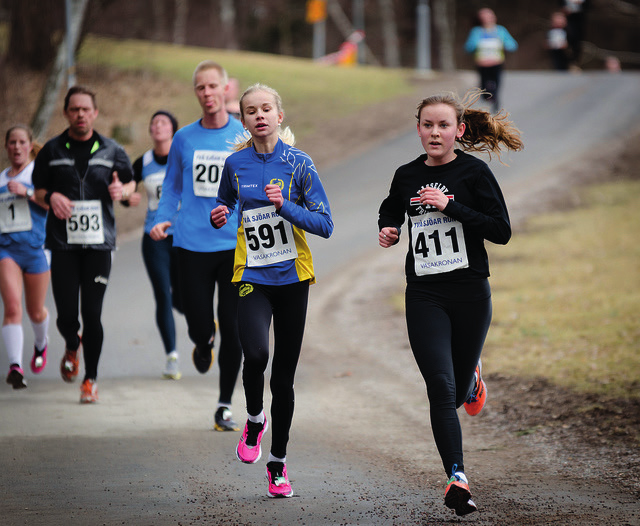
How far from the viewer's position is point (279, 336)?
5625mm

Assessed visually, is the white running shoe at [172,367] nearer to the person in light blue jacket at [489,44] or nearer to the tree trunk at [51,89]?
the tree trunk at [51,89]

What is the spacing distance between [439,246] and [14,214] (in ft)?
14.1

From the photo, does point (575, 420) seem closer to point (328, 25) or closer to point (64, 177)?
point (64, 177)

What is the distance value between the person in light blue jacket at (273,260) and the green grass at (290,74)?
18.2 meters

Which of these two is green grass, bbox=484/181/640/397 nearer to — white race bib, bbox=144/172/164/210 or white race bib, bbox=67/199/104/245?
white race bib, bbox=144/172/164/210

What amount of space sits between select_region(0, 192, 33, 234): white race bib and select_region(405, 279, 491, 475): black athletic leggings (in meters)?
4.07

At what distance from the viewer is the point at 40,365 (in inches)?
340

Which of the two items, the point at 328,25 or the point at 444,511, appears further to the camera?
the point at 328,25

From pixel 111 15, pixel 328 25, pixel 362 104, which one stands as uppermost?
pixel 328 25

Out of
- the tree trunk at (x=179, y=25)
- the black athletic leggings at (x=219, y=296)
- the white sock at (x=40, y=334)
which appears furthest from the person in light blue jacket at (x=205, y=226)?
the tree trunk at (x=179, y=25)

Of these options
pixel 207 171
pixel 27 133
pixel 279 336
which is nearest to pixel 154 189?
pixel 27 133

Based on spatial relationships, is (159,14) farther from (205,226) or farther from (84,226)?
(205,226)

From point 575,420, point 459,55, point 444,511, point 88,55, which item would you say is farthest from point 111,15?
point 459,55

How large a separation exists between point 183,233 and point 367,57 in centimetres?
5611
